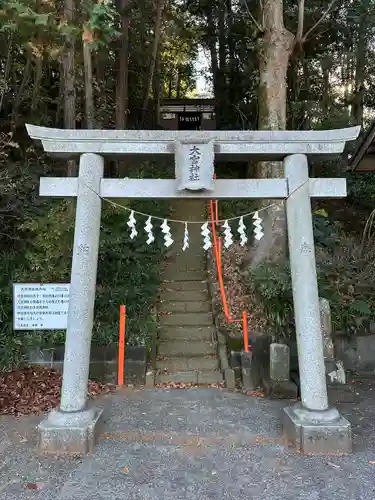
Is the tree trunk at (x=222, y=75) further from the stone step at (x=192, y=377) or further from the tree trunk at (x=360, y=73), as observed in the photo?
the stone step at (x=192, y=377)

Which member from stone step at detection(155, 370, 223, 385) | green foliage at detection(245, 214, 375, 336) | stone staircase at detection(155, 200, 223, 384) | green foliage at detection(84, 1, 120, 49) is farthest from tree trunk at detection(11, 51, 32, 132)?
stone step at detection(155, 370, 223, 385)

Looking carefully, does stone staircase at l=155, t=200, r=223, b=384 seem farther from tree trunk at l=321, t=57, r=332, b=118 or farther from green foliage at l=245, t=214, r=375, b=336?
tree trunk at l=321, t=57, r=332, b=118

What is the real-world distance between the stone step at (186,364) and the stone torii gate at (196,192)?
222 cm

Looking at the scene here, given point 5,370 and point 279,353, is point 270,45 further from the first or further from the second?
point 5,370

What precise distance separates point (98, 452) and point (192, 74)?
68.2 feet

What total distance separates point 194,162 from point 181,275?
4692 millimetres

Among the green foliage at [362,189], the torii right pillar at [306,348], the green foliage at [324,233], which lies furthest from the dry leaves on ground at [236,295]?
the green foliage at [362,189]

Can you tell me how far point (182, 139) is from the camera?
4.61 m

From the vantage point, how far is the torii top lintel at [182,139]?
15.3ft

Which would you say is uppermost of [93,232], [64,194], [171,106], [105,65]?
[171,106]

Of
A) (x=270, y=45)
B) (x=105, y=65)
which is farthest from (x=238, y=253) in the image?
(x=105, y=65)

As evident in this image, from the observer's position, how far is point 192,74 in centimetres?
2191

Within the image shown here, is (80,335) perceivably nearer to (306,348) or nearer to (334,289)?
(306,348)

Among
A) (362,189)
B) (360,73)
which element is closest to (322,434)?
(362,189)
